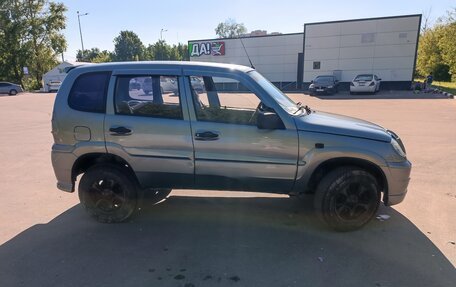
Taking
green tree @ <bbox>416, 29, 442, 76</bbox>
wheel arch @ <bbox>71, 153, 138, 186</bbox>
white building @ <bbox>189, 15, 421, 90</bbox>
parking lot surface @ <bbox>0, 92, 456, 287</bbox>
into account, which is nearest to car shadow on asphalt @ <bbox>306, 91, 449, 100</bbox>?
white building @ <bbox>189, 15, 421, 90</bbox>

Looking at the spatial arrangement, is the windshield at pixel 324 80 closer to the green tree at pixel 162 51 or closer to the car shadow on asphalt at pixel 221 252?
the car shadow on asphalt at pixel 221 252

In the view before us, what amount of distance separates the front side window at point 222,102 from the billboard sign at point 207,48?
33.8 m

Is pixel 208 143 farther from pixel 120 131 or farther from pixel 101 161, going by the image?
pixel 101 161

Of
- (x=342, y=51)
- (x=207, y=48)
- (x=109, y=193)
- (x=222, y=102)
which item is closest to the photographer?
(x=222, y=102)

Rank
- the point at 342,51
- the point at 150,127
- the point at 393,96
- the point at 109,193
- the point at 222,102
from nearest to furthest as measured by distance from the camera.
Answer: the point at 150,127 → the point at 222,102 → the point at 109,193 → the point at 393,96 → the point at 342,51

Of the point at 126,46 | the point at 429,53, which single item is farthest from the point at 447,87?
the point at 126,46

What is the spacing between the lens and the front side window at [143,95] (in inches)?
156

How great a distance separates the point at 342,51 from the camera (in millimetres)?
30141

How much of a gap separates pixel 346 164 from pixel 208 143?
1641 mm

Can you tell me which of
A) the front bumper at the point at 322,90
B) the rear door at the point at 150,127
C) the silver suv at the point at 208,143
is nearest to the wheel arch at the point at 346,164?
the silver suv at the point at 208,143

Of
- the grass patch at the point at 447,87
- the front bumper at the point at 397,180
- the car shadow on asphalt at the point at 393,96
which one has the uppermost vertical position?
the front bumper at the point at 397,180

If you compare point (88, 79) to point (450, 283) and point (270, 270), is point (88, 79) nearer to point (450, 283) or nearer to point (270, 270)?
point (270, 270)

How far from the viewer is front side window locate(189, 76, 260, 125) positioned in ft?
12.5

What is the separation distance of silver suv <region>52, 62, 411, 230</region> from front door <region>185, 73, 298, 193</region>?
1 cm
